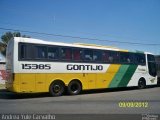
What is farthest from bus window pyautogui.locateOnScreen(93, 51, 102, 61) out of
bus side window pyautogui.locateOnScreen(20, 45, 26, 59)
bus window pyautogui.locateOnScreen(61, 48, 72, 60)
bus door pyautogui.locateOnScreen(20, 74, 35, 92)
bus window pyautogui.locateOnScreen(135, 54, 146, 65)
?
bus side window pyautogui.locateOnScreen(20, 45, 26, 59)

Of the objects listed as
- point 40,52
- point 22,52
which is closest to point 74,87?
point 40,52

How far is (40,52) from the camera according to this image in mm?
16812

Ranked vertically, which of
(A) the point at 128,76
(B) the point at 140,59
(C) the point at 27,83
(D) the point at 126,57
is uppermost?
(D) the point at 126,57

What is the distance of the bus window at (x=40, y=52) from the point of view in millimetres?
16641

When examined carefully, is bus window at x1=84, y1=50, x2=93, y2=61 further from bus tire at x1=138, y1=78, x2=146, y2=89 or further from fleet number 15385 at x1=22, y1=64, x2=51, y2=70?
bus tire at x1=138, y1=78, x2=146, y2=89

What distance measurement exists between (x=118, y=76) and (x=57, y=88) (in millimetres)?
5868

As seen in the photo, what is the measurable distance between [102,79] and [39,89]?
5371 mm

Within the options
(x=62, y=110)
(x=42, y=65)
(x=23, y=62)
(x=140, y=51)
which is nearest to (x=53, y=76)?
(x=42, y=65)

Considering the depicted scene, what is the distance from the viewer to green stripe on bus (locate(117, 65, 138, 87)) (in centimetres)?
2203

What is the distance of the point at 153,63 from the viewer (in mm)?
25562

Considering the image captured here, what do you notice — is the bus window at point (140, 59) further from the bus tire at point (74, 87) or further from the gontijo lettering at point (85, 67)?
the bus tire at point (74, 87)

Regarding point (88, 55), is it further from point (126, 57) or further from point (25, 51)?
point (25, 51)

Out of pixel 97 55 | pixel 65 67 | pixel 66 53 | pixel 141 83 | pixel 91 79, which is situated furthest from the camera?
pixel 141 83

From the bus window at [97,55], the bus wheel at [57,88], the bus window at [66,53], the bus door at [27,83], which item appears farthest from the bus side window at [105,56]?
the bus door at [27,83]
